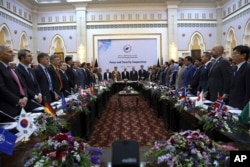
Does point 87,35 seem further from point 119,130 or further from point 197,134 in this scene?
point 197,134

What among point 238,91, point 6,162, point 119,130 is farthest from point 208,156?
point 119,130

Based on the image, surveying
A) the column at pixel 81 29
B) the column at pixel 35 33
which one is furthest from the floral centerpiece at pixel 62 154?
the column at pixel 35 33

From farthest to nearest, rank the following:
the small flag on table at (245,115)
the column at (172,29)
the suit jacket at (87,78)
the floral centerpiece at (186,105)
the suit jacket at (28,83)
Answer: the column at (172,29) → the suit jacket at (87,78) → the suit jacket at (28,83) → the floral centerpiece at (186,105) → the small flag on table at (245,115)

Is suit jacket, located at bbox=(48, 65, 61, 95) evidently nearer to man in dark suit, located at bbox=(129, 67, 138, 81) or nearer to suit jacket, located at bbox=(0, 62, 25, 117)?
suit jacket, located at bbox=(0, 62, 25, 117)

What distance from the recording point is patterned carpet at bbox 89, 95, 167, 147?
591cm

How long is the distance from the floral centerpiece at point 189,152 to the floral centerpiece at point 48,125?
4.25ft

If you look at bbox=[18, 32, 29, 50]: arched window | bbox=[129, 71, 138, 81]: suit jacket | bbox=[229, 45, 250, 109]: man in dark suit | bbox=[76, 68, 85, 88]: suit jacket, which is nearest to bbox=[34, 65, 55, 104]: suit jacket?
bbox=[229, 45, 250, 109]: man in dark suit

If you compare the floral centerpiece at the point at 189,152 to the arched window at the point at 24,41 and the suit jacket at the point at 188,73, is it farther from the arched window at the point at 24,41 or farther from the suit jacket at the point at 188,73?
the arched window at the point at 24,41

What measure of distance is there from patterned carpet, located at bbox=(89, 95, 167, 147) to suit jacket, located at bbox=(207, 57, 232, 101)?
4.19 feet

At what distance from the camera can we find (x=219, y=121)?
2961 mm

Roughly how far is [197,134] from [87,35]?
17174 millimetres

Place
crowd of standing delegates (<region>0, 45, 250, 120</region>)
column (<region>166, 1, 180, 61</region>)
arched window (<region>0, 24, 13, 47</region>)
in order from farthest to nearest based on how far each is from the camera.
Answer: column (<region>166, 1, 180, 61</region>) → arched window (<region>0, 24, 13, 47</region>) → crowd of standing delegates (<region>0, 45, 250, 120</region>)

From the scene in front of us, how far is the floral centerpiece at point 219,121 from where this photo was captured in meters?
2.91

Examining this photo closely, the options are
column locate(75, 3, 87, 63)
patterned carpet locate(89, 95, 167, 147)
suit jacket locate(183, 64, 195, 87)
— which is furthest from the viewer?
column locate(75, 3, 87, 63)
